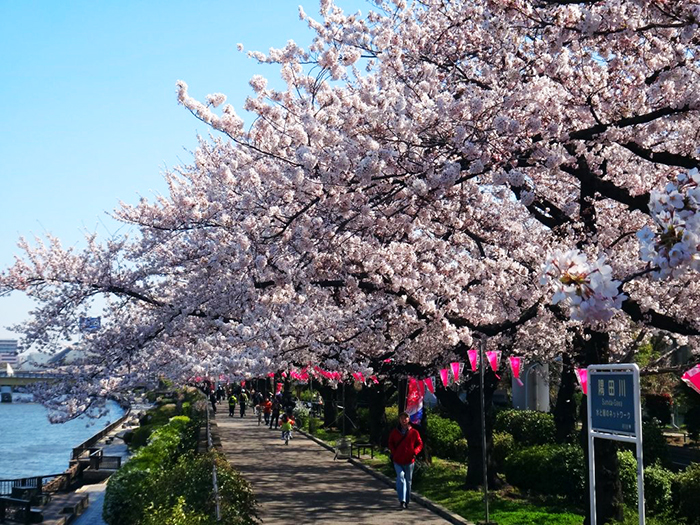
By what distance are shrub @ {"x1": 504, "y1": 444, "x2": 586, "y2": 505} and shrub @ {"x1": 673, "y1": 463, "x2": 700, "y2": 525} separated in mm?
1771

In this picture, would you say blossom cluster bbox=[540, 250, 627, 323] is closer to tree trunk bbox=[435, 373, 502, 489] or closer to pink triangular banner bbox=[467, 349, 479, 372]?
pink triangular banner bbox=[467, 349, 479, 372]

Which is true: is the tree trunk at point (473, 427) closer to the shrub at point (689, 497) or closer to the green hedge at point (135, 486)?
the shrub at point (689, 497)

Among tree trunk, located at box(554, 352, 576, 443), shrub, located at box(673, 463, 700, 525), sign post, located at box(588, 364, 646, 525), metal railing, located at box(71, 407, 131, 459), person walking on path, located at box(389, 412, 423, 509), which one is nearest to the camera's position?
sign post, located at box(588, 364, 646, 525)

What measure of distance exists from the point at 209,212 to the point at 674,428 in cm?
3669

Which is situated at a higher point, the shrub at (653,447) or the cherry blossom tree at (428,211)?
the cherry blossom tree at (428,211)

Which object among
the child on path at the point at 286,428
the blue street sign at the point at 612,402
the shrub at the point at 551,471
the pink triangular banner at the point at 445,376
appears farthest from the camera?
the child on path at the point at 286,428

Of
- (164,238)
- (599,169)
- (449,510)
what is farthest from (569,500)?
(164,238)

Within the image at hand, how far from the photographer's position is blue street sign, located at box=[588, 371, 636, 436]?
8148 millimetres

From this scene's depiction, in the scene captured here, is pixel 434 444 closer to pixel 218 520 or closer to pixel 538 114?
pixel 218 520

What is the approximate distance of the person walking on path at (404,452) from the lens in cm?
1645

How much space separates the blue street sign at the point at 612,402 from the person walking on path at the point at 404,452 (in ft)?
25.9

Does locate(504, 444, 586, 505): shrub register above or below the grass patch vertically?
above

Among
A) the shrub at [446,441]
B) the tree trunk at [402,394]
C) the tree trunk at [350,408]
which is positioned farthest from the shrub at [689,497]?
the tree trunk at [350,408]

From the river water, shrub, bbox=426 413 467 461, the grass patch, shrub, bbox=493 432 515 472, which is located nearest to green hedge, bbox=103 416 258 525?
the grass patch
